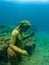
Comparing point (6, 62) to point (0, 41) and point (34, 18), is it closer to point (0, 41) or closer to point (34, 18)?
point (0, 41)

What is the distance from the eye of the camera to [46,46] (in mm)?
10953

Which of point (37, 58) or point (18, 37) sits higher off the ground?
point (18, 37)

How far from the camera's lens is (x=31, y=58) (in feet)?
27.7

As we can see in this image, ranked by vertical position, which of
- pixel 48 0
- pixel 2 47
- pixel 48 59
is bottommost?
pixel 48 59

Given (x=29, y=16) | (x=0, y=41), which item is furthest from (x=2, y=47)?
(x=29, y=16)

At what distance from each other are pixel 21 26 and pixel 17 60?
3.86ft

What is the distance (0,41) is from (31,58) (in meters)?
1.59

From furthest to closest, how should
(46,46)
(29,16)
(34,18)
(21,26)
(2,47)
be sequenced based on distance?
1. (29,16)
2. (34,18)
3. (46,46)
4. (2,47)
5. (21,26)

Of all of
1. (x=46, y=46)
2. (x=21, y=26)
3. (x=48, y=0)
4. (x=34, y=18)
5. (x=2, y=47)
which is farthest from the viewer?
(x=34, y=18)

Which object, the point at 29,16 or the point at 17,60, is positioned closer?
the point at 17,60

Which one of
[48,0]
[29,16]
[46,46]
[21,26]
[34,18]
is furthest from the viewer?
[29,16]

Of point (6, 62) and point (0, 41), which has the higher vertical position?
point (0, 41)

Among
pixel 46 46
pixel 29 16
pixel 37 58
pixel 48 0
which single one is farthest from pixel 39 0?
pixel 29 16

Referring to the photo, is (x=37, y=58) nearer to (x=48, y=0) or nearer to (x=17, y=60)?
(x=17, y=60)
